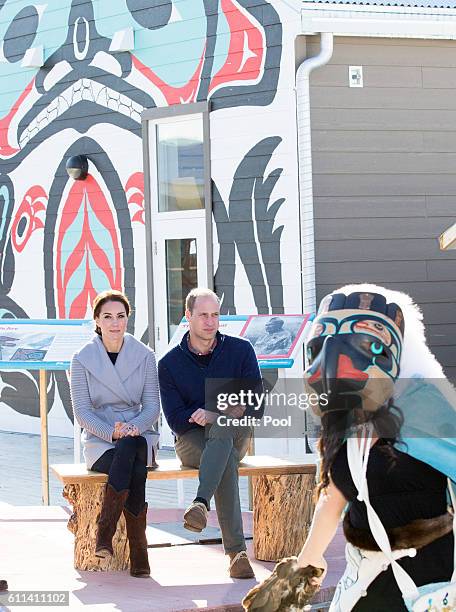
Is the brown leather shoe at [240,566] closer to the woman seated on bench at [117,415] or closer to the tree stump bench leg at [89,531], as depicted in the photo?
the woman seated on bench at [117,415]

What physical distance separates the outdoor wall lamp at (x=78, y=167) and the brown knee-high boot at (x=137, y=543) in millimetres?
6130

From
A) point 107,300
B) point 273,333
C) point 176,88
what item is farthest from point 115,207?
point 107,300

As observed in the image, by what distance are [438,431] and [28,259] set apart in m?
10.0

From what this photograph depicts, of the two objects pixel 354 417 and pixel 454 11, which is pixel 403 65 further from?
pixel 354 417

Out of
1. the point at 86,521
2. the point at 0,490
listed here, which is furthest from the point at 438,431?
the point at 0,490

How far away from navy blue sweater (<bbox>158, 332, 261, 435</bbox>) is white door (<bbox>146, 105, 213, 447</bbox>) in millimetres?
3909

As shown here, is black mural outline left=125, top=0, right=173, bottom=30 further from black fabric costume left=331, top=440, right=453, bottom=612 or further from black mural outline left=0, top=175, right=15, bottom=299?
black fabric costume left=331, top=440, right=453, bottom=612

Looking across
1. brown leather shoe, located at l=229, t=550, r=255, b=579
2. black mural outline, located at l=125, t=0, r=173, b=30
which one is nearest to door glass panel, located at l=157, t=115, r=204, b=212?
black mural outline, located at l=125, t=0, r=173, b=30

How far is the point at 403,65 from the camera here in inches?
381

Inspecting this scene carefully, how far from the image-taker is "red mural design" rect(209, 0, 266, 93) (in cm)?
977

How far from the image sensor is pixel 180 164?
417 inches

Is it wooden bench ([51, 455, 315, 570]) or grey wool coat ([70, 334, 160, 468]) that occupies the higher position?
grey wool coat ([70, 334, 160, 468])

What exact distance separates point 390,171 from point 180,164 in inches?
77.9

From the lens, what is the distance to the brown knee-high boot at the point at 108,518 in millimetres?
5660
